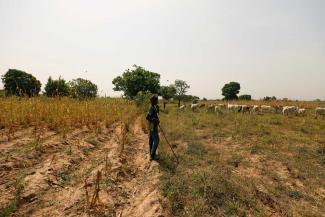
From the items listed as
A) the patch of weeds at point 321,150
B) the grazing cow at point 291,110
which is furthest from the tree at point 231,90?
the patch of weeds at point 321,150

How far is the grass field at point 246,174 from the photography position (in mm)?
5875

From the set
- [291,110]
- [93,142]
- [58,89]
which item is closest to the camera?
[93,142]

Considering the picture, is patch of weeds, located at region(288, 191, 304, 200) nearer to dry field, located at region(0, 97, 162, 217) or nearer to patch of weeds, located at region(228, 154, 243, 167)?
patch of weeds, located at region(228, 154, 243, 167)

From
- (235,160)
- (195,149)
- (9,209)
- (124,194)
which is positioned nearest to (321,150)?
(235,160)

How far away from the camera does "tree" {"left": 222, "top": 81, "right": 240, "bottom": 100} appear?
66.3m

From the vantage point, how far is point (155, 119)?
8.40 metres

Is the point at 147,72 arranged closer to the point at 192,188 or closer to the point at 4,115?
the point at 4,115

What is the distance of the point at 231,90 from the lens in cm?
6650

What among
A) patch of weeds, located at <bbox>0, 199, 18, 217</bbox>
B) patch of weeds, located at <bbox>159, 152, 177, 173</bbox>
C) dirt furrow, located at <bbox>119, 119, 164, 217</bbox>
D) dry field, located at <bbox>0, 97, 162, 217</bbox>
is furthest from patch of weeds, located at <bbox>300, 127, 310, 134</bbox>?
→ patch of weeds, located at <bbox>0, 199, 18, 217</bbox>

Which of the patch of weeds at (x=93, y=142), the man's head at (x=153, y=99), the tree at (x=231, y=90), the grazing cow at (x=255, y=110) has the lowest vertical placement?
the patch of weeds at (x=93, y=142)

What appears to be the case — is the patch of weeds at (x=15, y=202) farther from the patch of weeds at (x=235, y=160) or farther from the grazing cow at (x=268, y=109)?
the grazing cow at (x=268, y=109)

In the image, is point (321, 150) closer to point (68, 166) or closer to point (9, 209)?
point (68, 166)

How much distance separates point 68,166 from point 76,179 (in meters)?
0.67

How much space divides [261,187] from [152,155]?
314cm
